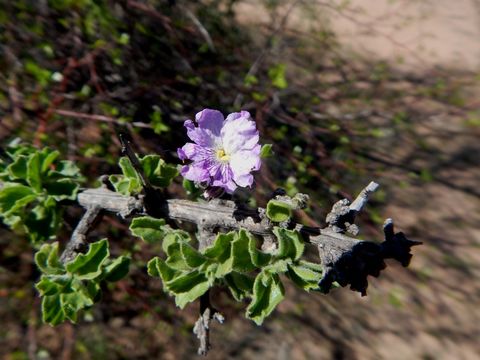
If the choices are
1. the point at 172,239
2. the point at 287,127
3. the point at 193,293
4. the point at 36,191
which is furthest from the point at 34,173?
the point at 287,127

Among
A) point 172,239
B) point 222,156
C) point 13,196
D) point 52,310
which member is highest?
point 222,156

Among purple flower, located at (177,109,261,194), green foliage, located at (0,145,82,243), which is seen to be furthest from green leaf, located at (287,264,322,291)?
green foliage, located at (0,145,82,243)

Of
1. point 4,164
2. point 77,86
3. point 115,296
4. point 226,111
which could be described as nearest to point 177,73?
point 226,111

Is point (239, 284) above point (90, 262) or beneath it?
above

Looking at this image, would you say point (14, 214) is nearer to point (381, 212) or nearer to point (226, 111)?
point (226, 111)

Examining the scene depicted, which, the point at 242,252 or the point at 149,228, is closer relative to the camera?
the point at 242,252

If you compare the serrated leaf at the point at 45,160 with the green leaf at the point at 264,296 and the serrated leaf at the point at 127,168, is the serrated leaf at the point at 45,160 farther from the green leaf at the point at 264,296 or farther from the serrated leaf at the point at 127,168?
the green leaf at the point at 264,296

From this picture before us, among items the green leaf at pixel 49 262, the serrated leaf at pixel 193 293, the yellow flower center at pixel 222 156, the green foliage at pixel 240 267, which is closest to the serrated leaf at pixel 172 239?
the green foliage at pixel 240 267

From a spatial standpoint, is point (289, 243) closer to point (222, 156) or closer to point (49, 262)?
point (222, 156)

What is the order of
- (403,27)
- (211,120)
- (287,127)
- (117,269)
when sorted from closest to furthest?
(211,120) < (117,269) < (287,127) < (403,27)
